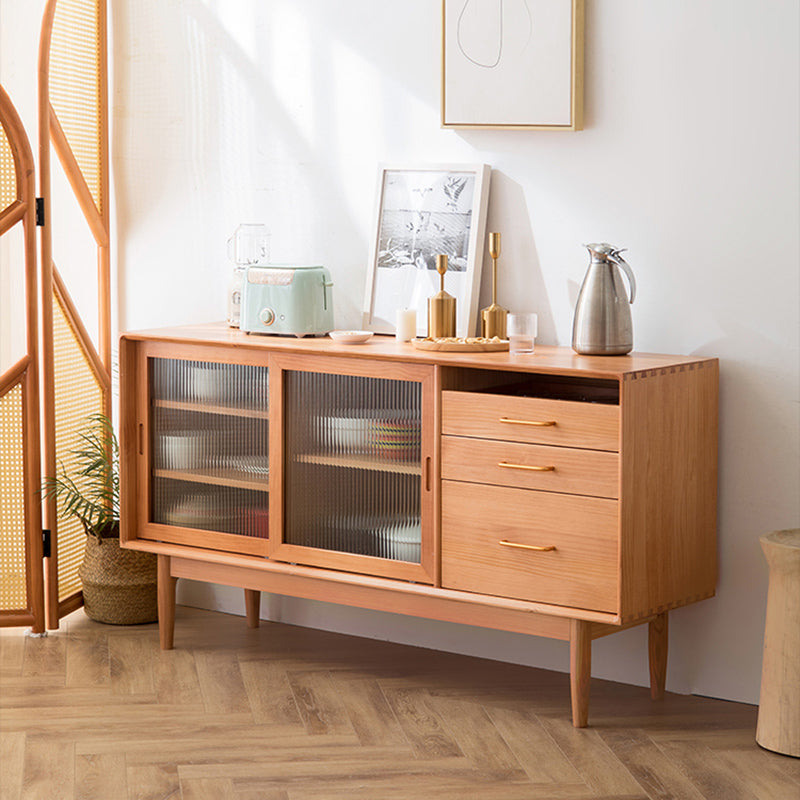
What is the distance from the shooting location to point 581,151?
3.52 m

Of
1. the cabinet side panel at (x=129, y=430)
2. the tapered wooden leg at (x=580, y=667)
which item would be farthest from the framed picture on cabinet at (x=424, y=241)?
the tapered wooden leg at (x=580, y=667)

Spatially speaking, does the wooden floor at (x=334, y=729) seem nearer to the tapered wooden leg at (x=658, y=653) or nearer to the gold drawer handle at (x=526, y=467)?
the tapered wooden leg at (x=658, y=653)

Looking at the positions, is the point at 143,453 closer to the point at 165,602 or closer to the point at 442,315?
the point at 165,602

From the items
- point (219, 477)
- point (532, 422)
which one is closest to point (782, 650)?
point (532, 422)

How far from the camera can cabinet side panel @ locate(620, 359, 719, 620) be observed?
3061mm

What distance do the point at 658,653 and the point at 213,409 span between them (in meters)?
1.40

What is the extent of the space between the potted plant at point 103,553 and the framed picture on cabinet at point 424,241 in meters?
1.04

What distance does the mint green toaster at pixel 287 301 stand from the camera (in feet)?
12.0

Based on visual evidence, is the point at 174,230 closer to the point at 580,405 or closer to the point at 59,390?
the point at 59,390

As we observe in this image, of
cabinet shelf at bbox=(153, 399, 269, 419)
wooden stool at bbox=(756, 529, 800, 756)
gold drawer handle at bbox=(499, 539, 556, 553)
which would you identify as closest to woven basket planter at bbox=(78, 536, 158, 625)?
cabinet shelf at bbox=(153, 399, 269, 419)

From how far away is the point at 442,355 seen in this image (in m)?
3.29

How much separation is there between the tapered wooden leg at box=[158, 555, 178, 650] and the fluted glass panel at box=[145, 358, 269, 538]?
14 centimetres

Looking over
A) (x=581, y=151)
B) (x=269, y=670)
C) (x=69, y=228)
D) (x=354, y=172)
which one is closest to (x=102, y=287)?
(x=69, y=228)

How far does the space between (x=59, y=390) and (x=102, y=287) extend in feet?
1.40
